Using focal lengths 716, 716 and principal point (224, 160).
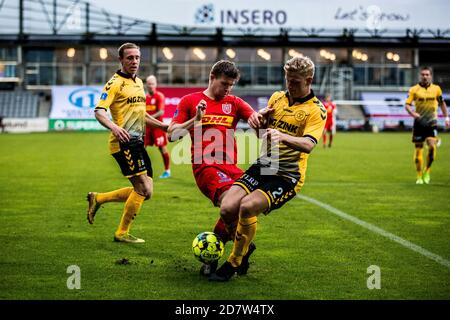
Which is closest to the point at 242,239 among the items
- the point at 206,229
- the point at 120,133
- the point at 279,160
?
the point at 279,160

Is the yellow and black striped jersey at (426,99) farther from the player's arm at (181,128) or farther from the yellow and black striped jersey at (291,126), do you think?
the player's arm at (181,128)

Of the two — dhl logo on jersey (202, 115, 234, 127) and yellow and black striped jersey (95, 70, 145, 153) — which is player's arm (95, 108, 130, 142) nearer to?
yellow and black striped jersey (95, 70, 145, 153)

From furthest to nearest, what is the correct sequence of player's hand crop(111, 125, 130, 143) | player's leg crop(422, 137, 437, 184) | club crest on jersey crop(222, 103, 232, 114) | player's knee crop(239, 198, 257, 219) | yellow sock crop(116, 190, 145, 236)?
1. player's leg crop(422, 137, 437, 184)
2. yellow sock crop(116, 190, 145, 236)
3. player's hand crop(111, 125, 130, 143)
4. club crest on jersey crop(222, 103, 232, 114)
5. player's knee crop(239, 198, 257, 219)

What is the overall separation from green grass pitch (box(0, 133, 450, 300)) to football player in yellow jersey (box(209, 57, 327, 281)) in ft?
1.56

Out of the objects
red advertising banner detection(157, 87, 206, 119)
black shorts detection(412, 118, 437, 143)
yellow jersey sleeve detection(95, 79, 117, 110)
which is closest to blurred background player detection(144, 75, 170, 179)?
black shorts detection(412, 118, 437, 143)

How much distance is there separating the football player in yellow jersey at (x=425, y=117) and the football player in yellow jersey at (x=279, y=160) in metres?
9.21

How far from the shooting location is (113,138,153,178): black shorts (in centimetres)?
855

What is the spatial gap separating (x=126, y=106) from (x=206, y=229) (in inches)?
79.7

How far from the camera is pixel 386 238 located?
29.0 feet

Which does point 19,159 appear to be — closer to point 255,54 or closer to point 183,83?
point 183,83

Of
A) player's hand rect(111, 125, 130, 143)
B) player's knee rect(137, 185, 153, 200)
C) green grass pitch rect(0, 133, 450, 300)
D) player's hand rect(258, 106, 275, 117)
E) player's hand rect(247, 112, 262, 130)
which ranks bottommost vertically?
green grass pitch rect(0, 133, 450, 300)

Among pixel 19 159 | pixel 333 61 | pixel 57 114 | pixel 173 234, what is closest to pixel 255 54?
pixel 333 61

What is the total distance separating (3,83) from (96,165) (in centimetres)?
4121
